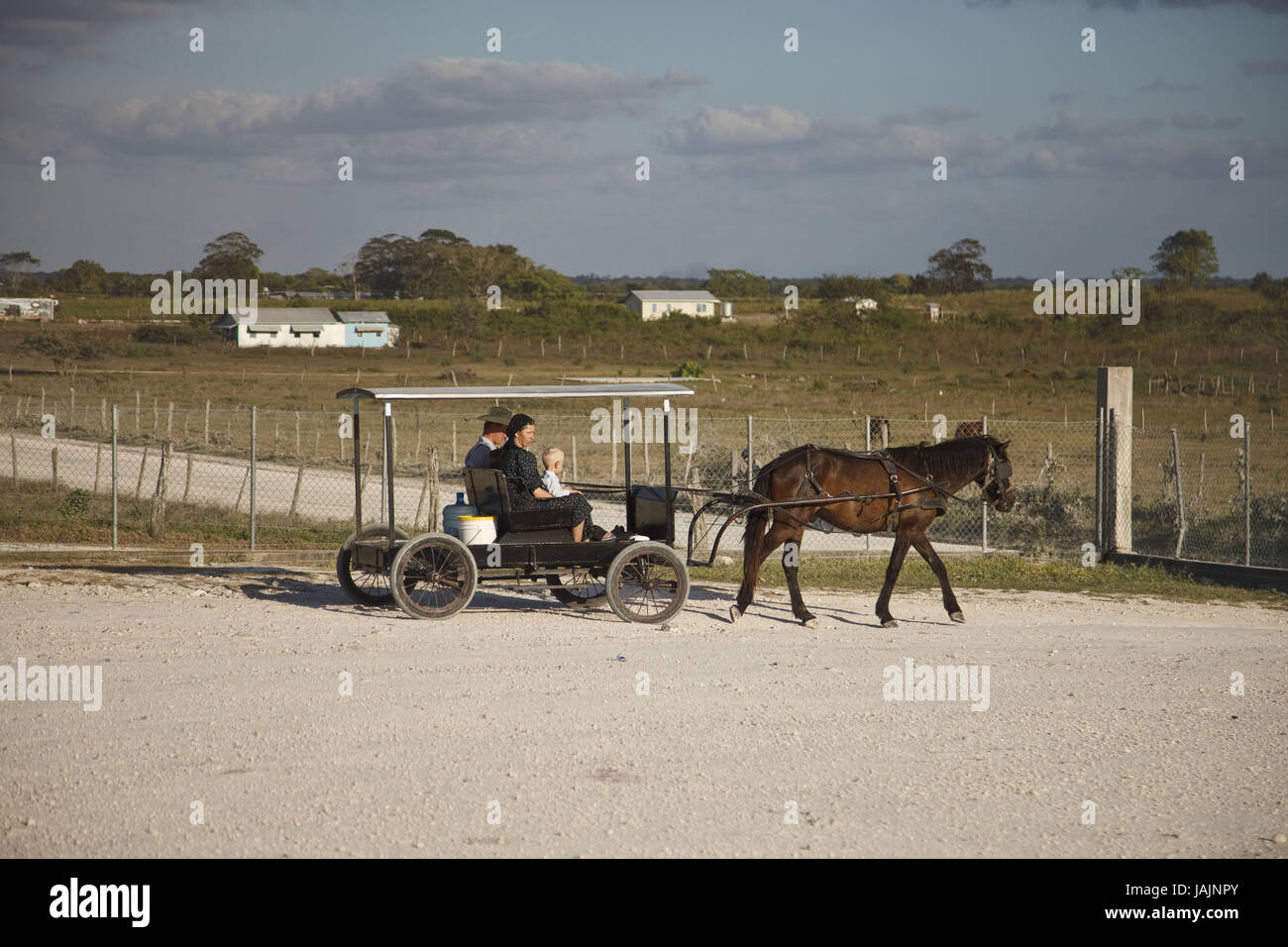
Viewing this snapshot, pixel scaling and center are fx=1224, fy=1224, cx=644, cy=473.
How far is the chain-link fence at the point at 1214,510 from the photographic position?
56.1 feet

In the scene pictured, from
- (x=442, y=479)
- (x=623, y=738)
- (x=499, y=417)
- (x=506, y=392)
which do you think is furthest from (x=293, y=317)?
(x=623, y=738)

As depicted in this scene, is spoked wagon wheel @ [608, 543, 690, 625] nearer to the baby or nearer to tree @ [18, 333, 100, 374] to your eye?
the baby

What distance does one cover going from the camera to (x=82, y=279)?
114625 millimetres

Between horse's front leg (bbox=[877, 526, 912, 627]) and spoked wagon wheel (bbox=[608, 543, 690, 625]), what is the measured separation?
1.82 m

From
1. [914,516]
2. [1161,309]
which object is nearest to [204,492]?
[914,516]

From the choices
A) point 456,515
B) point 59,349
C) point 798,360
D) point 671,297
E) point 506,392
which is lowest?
point 456,515

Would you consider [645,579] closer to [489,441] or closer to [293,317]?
[489,441]

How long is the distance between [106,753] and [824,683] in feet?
15.8

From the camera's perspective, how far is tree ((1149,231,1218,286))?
112 meters

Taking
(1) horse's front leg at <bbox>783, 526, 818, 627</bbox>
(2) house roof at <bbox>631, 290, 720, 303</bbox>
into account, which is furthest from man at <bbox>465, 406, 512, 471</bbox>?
(2) house roof at <bbox>631, 290, 720, 303</bbox>

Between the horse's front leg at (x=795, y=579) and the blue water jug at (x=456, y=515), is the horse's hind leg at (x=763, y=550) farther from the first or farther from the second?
the blue water jug at (x=456, y=515)

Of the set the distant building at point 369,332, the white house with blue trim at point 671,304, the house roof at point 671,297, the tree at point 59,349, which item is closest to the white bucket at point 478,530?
the tree at point 59,349

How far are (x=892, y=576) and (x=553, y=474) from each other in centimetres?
333

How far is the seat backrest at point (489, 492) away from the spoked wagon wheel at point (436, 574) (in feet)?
1.32
